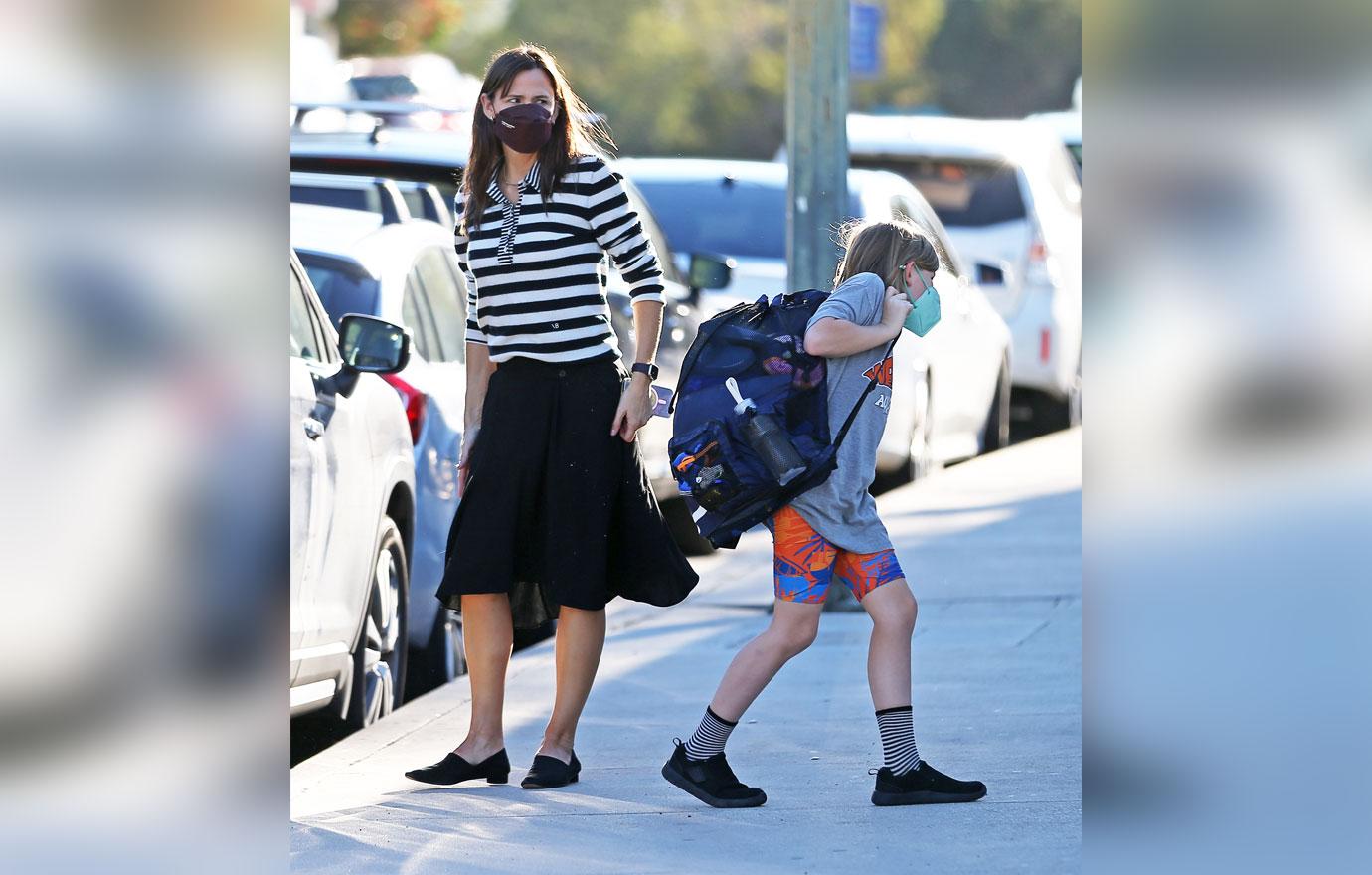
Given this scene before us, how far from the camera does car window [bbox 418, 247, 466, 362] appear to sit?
8008 millimetres

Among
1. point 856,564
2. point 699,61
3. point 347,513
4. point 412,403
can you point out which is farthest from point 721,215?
point 699,61

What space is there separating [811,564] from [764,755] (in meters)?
0.95

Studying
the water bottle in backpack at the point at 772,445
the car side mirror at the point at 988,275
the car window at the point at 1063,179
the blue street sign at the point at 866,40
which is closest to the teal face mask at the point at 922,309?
the water bottle in backpack at the point at 772,445

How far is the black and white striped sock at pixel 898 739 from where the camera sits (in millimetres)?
5254

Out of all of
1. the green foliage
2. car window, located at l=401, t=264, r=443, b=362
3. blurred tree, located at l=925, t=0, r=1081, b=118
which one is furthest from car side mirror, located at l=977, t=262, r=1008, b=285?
blurred tree, located at l=925, t=0, r=1081, b=118

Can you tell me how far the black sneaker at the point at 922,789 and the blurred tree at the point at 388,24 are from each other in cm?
3654

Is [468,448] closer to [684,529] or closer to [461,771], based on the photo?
[461,771]

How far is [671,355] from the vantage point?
10.1m

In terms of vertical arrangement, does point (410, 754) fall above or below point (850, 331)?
below

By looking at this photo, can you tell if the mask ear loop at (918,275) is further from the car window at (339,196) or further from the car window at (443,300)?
the car window at (339,196)

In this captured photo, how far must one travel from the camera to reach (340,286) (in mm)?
7488
